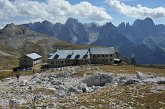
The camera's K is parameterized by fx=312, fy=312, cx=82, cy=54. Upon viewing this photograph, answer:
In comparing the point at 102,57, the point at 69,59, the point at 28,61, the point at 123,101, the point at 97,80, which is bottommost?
the point at 123,101

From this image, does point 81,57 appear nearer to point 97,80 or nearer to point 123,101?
point 97,80

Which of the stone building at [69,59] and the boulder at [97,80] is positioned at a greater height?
the stone building at [69,59]

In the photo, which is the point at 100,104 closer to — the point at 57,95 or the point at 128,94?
the point at 128,94

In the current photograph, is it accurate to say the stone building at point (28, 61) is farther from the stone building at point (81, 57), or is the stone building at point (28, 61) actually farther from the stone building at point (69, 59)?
the stone building at point (69, 59)

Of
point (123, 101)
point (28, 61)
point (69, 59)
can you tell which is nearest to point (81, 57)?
point (69, 59)

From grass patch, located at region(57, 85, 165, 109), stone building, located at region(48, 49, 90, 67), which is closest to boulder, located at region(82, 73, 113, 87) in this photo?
grass patch, located at region(57, 85, 165, 109)

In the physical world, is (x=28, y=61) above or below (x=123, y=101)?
above

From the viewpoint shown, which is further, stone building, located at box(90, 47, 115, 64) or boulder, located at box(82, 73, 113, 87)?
stone building, located at box(90, 47, 115, 64)

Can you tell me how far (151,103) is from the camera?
48875 mm

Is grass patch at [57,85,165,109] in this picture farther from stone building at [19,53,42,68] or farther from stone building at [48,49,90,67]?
stone building at [19,53,42,68]

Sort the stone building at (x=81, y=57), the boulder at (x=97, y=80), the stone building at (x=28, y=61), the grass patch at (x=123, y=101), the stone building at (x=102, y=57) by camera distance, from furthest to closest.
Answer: the stone building at (x=28, y=61), the stone building at (x=102, y=57), the stone building at (x=81, y=57), the boulder at (x=97, y=80), the grass patch at (x=123, y=101)

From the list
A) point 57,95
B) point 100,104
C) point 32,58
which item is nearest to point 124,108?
point 100,104

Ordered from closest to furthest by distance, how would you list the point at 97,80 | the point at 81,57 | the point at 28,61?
the point at 97,80
the point at 81,57
the point at 28,61

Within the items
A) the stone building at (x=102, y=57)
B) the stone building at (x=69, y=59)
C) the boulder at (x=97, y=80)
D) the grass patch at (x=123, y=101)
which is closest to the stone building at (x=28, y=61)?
the stone building at (x=69, y=59)
